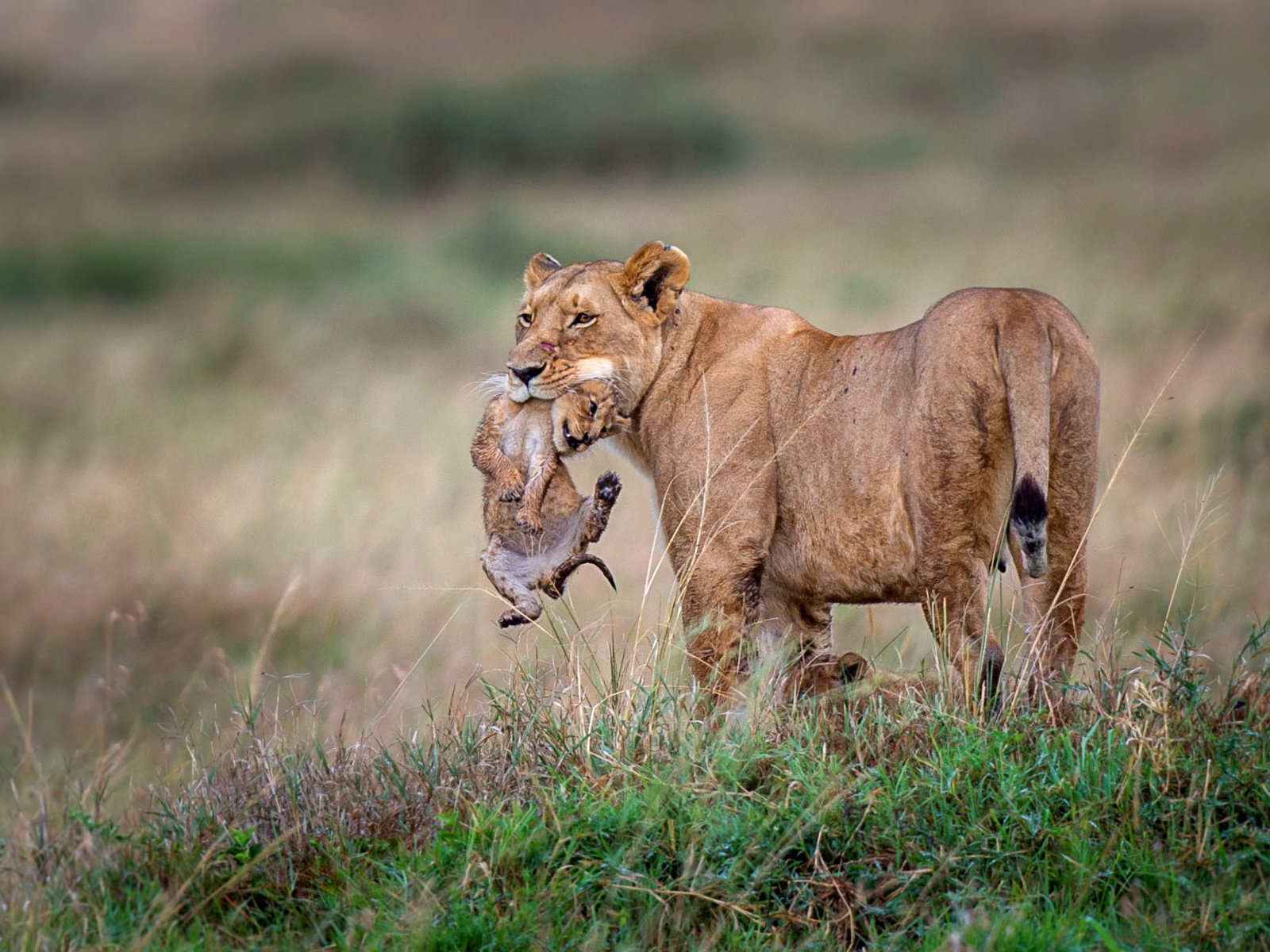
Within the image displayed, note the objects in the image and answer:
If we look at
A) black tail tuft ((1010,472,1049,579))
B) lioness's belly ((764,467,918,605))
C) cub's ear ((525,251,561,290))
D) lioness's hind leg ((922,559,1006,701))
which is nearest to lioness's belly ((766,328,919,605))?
lioness's belly ((764,467,918,605))

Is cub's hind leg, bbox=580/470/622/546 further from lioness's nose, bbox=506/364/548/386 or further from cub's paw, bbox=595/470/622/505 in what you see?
lioness's nose, bbox=506/364/548/386

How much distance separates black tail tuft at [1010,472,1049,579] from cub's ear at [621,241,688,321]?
1500 millimetres

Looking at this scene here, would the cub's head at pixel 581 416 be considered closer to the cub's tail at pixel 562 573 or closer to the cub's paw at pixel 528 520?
the cub's paw at pixel 528 520

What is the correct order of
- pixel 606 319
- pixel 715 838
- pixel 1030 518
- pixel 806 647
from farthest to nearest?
pixel 806 647
pixel 606 319
pixel 1030 518
pixel 715 838

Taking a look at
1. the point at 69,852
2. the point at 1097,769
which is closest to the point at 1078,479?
the point at 1097,769

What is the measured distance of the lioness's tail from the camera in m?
3.72

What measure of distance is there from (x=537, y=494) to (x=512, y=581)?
0.27 meters

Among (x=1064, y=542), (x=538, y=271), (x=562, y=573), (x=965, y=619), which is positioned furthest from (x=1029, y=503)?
(x=538, y=271)

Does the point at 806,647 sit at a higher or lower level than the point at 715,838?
lower

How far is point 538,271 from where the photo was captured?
16.8 feet

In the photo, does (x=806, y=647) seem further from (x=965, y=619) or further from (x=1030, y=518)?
(x=1030, y=518)

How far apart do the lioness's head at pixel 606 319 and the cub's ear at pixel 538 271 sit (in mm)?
145

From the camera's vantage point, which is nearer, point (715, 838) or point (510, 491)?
point (715, 838)

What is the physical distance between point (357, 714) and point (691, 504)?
2931mm
